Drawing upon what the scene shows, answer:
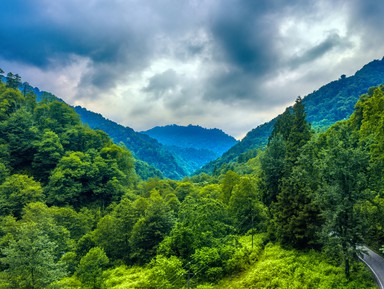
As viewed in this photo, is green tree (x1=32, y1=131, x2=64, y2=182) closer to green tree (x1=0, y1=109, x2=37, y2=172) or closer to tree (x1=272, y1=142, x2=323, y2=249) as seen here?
green tree (x1=0, y1=109, x2=37, y2=172)

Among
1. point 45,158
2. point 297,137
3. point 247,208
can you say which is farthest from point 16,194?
point 297,137

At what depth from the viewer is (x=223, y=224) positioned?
3431cm

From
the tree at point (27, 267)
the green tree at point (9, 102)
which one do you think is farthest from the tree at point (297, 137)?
the green tree at point (9, 102)

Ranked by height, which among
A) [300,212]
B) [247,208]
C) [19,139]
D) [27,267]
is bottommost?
[300,212]

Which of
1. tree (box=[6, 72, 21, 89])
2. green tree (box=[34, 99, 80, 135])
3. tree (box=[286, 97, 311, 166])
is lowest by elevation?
tree (box=[286, 97, 311, 166])

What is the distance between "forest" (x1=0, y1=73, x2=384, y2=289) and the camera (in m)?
21.7

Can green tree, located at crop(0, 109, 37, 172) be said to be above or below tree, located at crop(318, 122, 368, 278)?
above

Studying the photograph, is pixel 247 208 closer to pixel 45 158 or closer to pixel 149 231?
pixel 149 231

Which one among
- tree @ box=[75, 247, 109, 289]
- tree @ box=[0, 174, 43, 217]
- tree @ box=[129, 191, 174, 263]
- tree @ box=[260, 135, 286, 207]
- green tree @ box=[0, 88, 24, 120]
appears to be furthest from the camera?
green tree @ box=[0, 88, 24, 120]

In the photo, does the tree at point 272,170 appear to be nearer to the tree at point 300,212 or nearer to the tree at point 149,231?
the tree at point 300,212

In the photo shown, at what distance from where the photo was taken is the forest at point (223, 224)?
21.7m

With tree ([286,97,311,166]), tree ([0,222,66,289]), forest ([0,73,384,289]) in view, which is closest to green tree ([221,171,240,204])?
forest ([0,73,384,289])

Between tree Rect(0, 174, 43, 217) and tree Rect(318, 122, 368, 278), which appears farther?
tree Rect(0, 174, 43, 217)

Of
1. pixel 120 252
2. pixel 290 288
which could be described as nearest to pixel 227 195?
pixel 120 252
